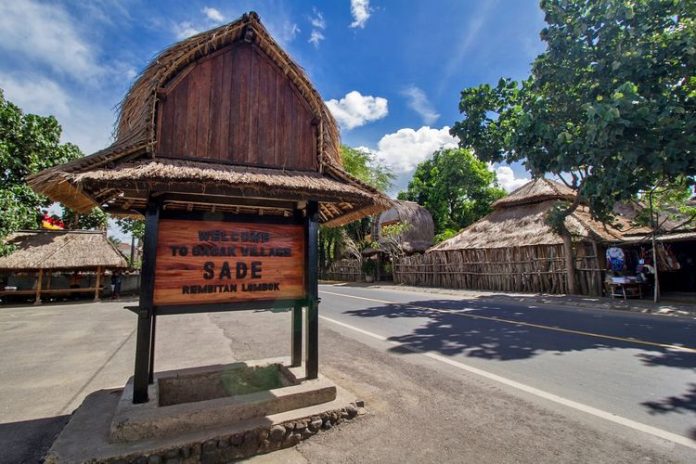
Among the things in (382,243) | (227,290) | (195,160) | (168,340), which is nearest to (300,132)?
(195,160)

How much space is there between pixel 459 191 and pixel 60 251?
110ft

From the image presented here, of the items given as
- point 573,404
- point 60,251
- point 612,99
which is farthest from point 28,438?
point 60,251

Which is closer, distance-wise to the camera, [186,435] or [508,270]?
[186,435]

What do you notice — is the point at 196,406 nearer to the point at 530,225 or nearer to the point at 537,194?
the point at 530,225

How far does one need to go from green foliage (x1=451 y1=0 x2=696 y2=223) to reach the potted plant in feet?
56.4

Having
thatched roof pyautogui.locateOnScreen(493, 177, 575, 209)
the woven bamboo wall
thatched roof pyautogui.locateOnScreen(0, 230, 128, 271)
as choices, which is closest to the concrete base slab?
the woven bamboo wall

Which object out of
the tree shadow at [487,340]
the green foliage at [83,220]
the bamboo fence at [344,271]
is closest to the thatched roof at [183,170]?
the tree shadow at [487,340]

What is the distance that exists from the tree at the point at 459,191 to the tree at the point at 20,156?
31630mm

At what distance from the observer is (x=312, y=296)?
446 cm

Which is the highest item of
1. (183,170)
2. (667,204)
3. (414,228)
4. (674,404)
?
(414,228)

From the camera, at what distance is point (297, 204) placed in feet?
15.8

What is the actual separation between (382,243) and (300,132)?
82.2 feet

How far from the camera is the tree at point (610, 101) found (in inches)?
409

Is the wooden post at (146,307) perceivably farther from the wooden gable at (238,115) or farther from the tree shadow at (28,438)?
the tree shadow at (28,438)
